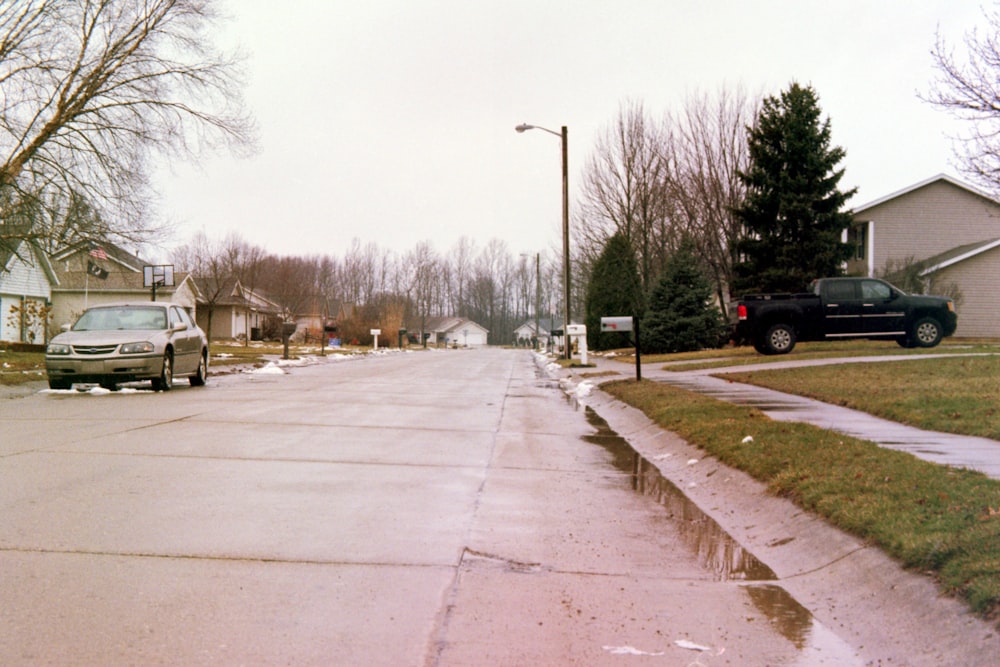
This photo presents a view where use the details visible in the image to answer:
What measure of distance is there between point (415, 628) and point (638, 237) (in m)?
38.6

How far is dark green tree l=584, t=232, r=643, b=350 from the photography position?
40.7 m

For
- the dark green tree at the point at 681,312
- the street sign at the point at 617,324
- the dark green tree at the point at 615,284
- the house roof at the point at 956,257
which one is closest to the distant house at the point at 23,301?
the dark green tree at the point at 615,284

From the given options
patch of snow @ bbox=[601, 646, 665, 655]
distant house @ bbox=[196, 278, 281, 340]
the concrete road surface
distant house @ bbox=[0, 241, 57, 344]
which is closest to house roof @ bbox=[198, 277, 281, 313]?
distant house @ bbox=[196, 278, 281, 340]

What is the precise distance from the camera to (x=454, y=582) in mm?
4824

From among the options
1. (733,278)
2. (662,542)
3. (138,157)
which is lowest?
(662,542)

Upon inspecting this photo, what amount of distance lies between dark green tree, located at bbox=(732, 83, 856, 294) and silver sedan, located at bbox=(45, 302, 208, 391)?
79.4ft

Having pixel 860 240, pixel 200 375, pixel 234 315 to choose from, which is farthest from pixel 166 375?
pixel 234 315

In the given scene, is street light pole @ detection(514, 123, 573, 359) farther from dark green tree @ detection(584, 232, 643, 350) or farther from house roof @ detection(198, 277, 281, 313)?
house roof @ detection(198, 277, 281, 313)

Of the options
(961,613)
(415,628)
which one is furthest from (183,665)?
(961,613)

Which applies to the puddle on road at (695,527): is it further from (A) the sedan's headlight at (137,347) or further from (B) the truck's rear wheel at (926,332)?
(B) the truck's rear wheel at (926,332)

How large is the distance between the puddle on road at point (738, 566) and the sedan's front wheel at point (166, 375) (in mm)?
10703

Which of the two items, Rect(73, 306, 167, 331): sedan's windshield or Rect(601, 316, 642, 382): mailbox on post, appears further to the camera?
Rect(73, 306, 167, 331): sedan's windshield

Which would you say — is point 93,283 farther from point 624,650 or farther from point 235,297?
point 624,650

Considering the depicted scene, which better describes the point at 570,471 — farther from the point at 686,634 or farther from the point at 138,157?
the point at 138,157
